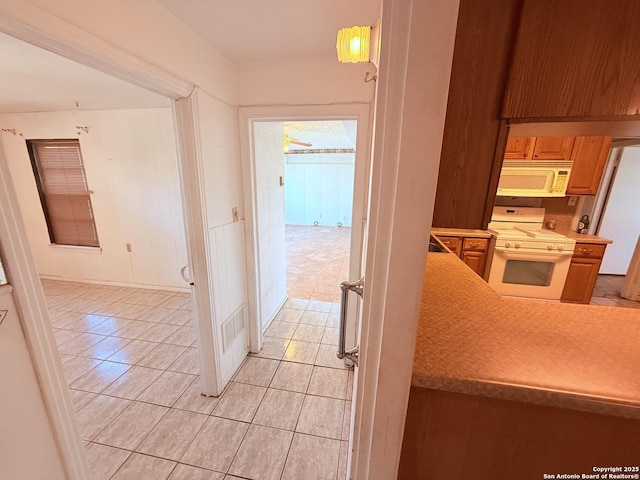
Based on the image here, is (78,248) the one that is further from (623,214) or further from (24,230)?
(623,214)

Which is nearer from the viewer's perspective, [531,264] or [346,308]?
[346,308]

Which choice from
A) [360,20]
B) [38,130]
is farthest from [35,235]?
[360,20]

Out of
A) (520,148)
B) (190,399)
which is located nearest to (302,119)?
(190,399)

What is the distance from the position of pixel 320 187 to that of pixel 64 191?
5.92 m

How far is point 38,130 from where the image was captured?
316 cm

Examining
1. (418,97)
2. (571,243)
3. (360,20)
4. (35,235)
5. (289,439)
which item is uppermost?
(360,20)

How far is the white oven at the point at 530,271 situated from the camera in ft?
8.32

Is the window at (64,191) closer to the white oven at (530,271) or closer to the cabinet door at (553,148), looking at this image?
the white oven at (530,271)

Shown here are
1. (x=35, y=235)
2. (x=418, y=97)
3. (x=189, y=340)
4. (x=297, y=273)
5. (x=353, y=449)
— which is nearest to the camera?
(x=418, y=97)

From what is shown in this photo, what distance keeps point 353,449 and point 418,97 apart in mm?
819

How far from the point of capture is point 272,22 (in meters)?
1.34

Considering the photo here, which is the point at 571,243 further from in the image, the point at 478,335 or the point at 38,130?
the point at 38,130

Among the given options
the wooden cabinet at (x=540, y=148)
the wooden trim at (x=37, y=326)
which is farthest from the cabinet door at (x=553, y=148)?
the wooden trim at (x=37, y=326)

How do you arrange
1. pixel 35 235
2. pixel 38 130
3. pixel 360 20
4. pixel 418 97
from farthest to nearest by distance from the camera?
1. pixel 35 235
2. pixel 38 130
3. pixel 360 20
4. pixel 418 97
